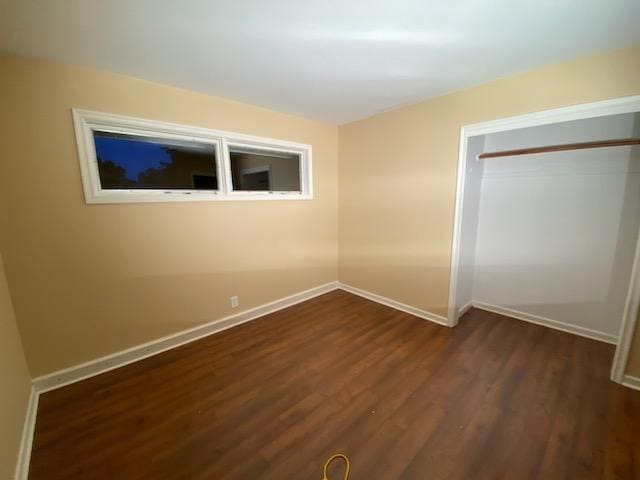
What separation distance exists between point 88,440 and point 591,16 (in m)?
3.76

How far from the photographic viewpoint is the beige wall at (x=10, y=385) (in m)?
1.17

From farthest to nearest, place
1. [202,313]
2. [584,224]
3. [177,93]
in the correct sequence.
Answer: [202,313] → [584,224] → [177,93]

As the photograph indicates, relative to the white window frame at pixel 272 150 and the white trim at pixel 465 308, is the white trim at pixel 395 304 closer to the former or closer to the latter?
the white trim at pixel 465 308

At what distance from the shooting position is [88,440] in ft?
4.79

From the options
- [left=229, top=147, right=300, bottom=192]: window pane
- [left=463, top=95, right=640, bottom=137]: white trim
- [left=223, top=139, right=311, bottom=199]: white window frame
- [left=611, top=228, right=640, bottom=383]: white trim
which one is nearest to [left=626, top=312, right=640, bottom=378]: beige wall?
[left=611, top=228, right=640, bottom=383]: white trim

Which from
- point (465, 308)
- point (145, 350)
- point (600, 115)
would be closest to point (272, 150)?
point (145, 350)

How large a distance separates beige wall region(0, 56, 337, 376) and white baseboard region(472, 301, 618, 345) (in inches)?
111

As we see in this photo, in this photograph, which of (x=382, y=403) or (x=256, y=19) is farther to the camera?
(x=382, y=403)

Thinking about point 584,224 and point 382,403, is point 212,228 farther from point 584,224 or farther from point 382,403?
point 584,224

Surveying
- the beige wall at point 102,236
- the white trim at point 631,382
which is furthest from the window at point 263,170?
the white trim at point 631,382

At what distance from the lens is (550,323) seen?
103 inches

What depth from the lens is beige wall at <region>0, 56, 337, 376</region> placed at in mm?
1650

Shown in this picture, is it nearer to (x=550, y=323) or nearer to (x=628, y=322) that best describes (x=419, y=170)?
(x=628, y=322)

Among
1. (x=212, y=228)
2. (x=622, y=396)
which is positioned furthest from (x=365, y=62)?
(x=622, y=396)
